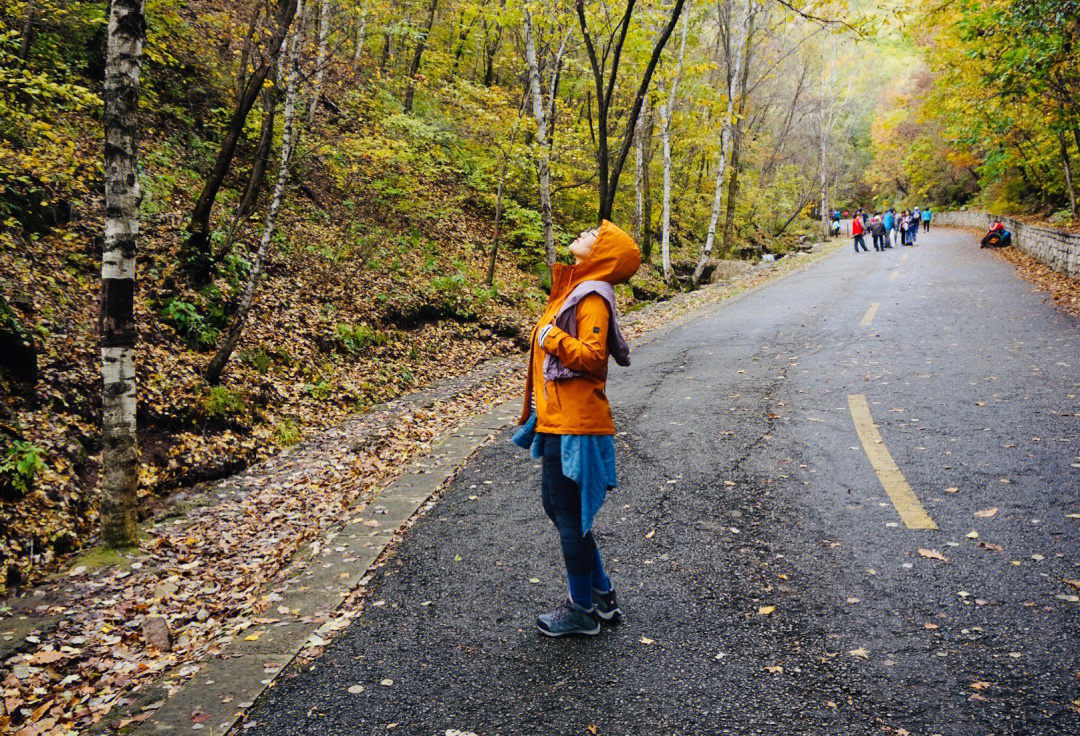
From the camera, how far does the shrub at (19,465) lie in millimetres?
5684

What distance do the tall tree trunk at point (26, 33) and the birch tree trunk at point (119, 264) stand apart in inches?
237

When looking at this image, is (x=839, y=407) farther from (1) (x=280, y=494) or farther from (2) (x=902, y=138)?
(2) (x=902, y=138)

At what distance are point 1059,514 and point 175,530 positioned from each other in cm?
740

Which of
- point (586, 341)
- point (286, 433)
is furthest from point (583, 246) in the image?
point (286, 433)

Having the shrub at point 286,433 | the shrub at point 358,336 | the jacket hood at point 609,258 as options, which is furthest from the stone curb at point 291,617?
the shrub at point 358,336

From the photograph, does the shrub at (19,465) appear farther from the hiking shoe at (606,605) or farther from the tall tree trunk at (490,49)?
the tall tree trunk at (490,49)

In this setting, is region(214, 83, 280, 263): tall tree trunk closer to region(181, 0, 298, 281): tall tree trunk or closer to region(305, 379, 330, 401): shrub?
region(181, 0, 298, 281): tall tree trunk

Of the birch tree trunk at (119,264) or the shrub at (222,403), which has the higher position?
the birch tree trunk at (119,264)

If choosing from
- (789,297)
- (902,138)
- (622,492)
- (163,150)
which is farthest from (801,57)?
(622,492)

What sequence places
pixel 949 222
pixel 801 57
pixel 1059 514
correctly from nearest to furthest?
pixel 1059 514, pixel 801 57, pixel 949 222

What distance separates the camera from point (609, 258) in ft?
10.5

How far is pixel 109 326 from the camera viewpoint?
5.31 meters

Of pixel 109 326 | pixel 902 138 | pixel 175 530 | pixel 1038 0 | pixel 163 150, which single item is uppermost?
pixel 902 138

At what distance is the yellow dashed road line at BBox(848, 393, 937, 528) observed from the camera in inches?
168
